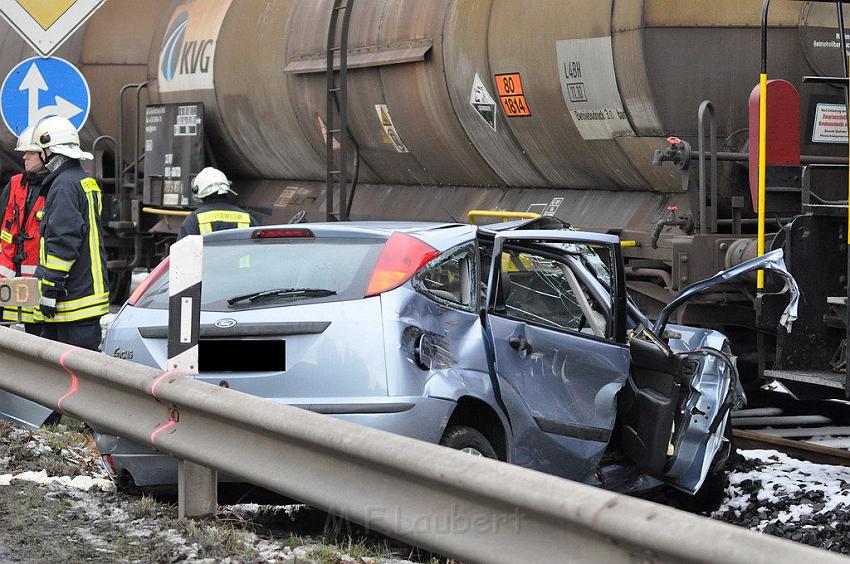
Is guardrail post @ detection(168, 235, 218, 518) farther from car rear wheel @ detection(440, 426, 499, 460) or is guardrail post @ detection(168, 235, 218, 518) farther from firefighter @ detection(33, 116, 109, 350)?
firefighter @ detection(33, 116, 109, 350)

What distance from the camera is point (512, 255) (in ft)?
19.4

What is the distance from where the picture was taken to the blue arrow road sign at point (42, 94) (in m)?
8.28

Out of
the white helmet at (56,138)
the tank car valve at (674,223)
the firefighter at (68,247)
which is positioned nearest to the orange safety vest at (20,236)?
the firefighter at (68,247)

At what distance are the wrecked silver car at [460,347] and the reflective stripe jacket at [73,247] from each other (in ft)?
6.41

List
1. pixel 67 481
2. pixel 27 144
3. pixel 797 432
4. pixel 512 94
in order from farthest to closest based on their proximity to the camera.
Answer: pixel 512 94, pixel 797 432, pixel 27 144, pixel 67 481

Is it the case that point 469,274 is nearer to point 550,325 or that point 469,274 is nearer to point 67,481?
point 550,325

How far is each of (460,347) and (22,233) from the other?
12.3 ft

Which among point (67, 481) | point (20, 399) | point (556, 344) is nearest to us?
point (556, 344)

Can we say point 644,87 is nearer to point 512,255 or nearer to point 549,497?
point 512,255

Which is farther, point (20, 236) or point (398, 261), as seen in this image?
point (20, 236)

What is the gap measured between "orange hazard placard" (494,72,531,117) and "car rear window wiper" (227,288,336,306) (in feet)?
15.1

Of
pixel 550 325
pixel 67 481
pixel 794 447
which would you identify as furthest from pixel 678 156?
pixel 67 481

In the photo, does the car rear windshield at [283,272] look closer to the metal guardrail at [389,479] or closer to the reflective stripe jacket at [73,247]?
the metal guardrail at [389,479]

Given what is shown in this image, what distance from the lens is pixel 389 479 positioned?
12.6 feet
